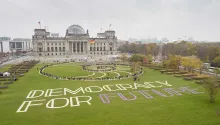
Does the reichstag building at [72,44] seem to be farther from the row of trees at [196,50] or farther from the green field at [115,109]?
the green field at [115,109]

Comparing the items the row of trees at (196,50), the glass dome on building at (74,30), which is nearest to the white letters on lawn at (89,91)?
the row of trees at (196,50)

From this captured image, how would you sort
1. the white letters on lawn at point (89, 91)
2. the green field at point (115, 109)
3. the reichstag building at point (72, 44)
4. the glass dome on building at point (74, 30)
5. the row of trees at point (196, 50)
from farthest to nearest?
the glass dome on building at point (74, 30)
the reichstag building at point (72, 44)
the row of trees at point (196, 50)
the white letters on lawn at point (89, 91)
the green field at point (115, 109)

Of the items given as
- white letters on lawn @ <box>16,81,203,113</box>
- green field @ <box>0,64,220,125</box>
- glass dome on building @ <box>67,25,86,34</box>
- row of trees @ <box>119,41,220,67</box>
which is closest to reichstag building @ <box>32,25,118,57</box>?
glass dome on building @ <box>67,25,86,34</box>

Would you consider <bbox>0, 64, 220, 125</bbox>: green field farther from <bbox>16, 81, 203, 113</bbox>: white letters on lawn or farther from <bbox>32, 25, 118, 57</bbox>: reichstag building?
<bbox>32, 25, 118, 57</bbox>: reichstag building

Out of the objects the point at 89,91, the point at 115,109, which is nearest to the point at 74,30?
the point at 89,91

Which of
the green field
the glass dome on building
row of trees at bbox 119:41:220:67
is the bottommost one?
the green field

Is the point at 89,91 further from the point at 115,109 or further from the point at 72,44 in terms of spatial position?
the point at 72,44

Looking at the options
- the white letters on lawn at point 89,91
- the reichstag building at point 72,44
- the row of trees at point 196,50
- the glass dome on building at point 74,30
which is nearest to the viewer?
the white letters on lawn at point 89,91

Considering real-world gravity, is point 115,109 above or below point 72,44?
below
